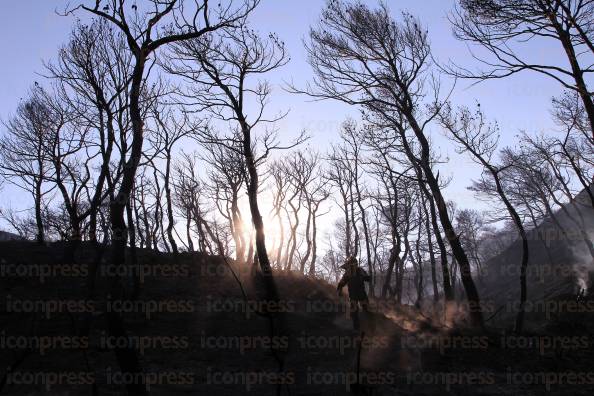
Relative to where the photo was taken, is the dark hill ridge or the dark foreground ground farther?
the dark hill ridge

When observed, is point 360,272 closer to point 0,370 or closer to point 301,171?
point 0,370

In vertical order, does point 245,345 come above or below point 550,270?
below

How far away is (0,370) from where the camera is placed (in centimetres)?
1122

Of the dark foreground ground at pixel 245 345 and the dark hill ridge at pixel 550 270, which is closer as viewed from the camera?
the dark foreground ground at pixel 245 345

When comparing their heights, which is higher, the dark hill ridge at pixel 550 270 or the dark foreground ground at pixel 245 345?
the dark hill ridge at pixel 550 270

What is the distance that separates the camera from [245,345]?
13375 mm

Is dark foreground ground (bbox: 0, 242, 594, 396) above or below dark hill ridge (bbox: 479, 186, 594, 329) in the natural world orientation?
below

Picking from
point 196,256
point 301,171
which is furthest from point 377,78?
point 301,171

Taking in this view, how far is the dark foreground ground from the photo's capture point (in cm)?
1051

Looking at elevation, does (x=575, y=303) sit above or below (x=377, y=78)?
below

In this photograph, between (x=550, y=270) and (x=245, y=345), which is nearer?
(x=245, y=345)

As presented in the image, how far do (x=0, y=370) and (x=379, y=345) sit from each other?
28.0ft

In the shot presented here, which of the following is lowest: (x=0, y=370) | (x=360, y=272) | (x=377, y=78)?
(x=0, y=370)

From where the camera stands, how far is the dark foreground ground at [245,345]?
10508mm
